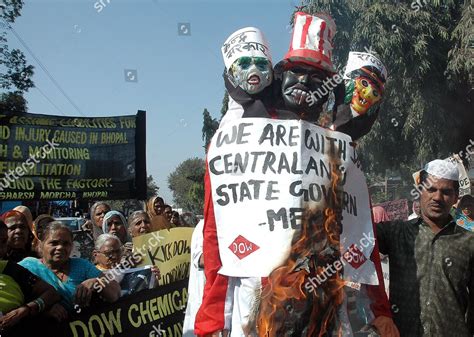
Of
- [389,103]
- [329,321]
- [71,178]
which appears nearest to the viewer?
[329,321]

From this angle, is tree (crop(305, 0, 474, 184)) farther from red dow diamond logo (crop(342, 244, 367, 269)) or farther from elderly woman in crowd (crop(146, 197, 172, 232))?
red dow diamond logo (crop(342, 244, 367, 269))

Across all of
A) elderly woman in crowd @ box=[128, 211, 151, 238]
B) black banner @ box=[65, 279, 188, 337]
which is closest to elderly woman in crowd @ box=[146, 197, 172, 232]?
elderly woman in crowd @ box=[128, 211, 151, 238]

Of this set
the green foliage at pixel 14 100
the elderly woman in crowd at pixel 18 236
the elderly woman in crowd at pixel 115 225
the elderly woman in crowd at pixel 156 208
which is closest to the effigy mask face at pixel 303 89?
the elderly woman in crowd at pixel 18 236

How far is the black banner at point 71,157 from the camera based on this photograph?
612cm

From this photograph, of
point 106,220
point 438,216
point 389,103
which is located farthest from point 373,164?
point 438,216

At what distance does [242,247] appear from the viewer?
2455 millimetres

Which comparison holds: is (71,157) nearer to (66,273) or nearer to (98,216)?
(98,216)

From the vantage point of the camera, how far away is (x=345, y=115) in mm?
2867

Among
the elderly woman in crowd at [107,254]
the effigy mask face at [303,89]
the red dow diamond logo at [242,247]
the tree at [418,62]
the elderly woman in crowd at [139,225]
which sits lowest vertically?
the elderly woman in crowd at [107,254]

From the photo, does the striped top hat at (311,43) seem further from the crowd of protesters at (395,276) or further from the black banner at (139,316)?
the black banner at (139,316)

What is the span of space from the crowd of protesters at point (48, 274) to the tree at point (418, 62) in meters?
8.23

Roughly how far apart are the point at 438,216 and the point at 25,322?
2455 millimetres

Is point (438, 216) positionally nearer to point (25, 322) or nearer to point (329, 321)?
point (329, 321)

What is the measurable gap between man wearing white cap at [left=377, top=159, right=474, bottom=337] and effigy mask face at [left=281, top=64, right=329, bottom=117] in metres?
0.79
